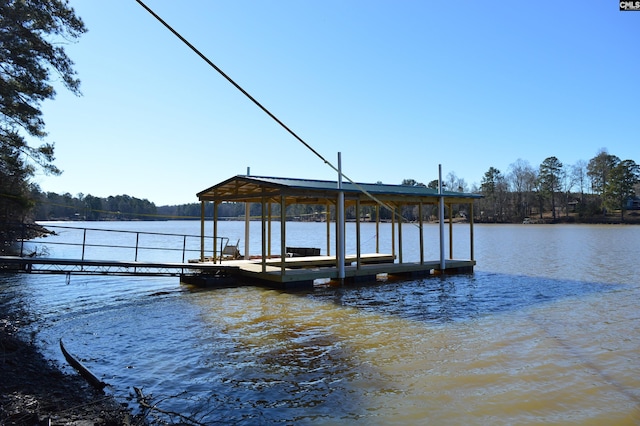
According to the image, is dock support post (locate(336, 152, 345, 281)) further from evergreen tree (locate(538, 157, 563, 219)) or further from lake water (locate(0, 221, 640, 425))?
evergreen tree (locate(538, 157, 563, 219))

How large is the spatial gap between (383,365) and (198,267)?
8585 mm

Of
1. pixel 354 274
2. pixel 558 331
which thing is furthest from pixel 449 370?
pixel 354 274

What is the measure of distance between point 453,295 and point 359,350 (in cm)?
628

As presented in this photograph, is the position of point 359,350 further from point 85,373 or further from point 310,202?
point 310,202

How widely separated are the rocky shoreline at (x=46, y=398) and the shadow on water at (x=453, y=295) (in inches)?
253

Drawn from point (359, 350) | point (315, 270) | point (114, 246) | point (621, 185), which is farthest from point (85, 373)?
point (621, 185)

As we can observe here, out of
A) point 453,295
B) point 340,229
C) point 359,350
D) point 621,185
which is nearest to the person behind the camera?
point 359,350

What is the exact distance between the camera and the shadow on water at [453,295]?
33.5 ft

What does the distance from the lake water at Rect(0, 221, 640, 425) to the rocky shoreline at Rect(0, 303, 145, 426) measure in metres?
0.39

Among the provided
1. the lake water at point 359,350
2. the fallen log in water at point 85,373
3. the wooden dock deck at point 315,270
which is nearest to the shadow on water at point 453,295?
the lake water at point 359,350

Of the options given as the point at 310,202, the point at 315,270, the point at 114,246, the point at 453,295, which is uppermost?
the point at 310,202

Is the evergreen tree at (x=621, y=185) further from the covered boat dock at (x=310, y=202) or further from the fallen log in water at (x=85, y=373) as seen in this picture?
the fallen log in water at (x=85, y=373)

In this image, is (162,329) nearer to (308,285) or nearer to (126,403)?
(126,403)

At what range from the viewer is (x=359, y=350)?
7.03 meters
